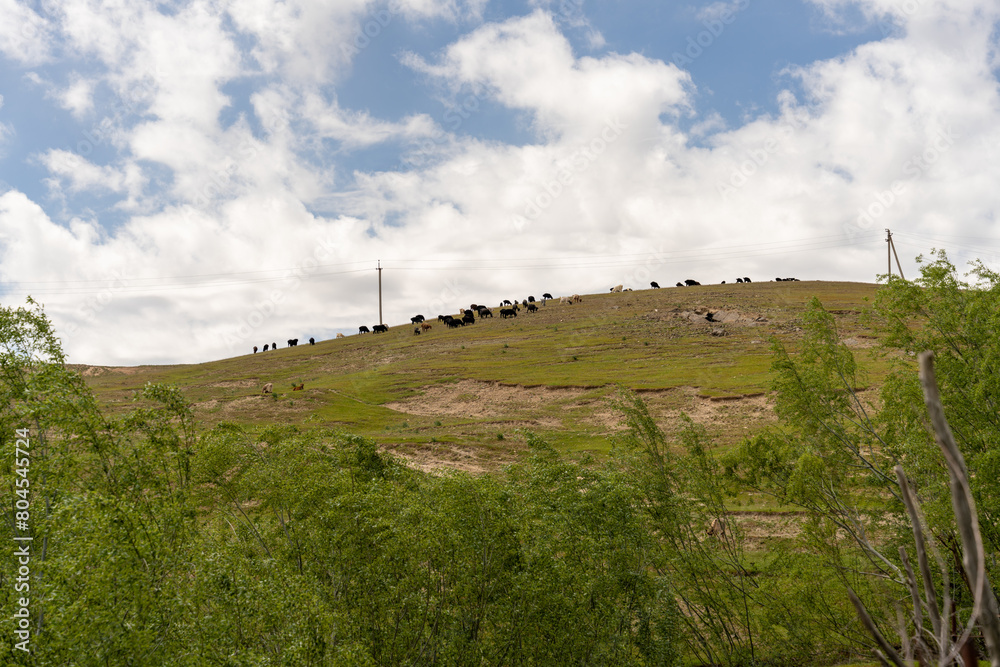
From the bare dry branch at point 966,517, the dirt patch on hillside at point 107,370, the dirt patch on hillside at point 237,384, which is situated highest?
the dirt patch on hillside at point 107,370

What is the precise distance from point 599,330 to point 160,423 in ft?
316

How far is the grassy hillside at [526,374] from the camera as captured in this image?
5406 centimetres

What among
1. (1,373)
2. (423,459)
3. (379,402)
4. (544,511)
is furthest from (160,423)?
(379,402)

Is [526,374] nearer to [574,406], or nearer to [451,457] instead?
[574,406]

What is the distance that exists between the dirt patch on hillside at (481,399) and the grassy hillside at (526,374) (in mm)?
249

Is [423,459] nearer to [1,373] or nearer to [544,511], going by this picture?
[544,511]

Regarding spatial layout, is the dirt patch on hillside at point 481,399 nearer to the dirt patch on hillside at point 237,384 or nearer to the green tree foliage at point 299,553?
the dirt patch on hillside at point 237,384

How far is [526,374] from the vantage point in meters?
78.7

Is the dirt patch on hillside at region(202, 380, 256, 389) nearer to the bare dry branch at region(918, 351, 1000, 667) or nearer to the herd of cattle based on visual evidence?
the herd of cattle

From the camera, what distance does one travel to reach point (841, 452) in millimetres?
19875

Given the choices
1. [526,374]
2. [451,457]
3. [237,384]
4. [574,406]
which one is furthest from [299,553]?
[237,384]

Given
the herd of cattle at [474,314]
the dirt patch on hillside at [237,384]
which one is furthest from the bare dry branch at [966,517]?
the herd of cattle at [474,314]

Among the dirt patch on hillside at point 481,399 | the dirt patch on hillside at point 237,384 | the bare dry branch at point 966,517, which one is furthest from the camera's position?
the dirt patch on hillside at point 237,384

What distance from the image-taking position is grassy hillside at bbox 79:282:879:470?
177ft
